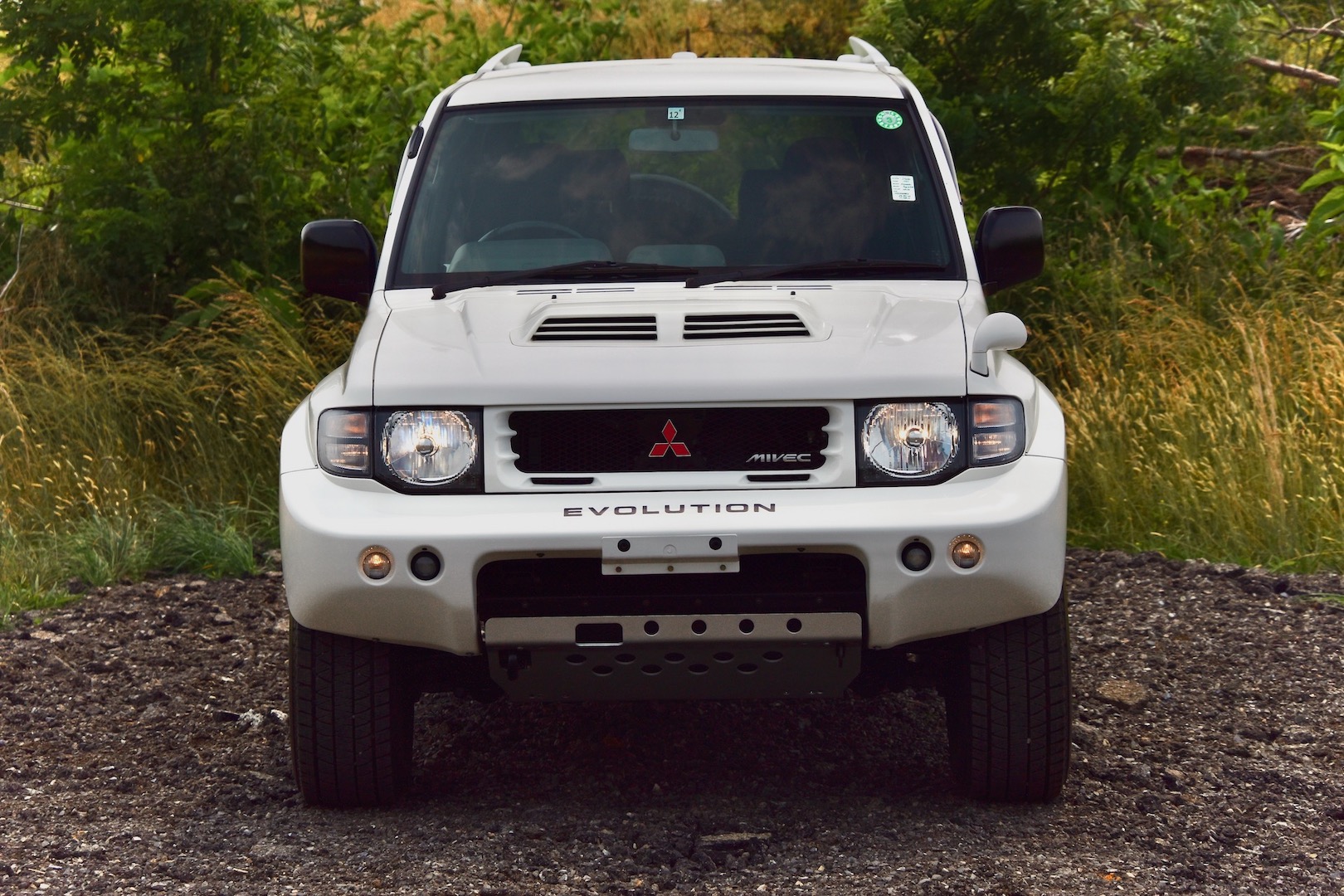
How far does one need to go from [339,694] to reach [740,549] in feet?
3.67

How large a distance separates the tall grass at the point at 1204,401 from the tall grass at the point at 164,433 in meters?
4.00

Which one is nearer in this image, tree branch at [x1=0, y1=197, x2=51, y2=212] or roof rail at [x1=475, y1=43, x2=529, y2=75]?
roof rail at [x1=475, y1=43, x2=529, y2=75]

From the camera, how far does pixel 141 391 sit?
855 centimetres

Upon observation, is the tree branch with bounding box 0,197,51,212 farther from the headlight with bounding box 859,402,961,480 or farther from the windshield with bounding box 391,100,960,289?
the headlight with bounding box 859,402,961,480

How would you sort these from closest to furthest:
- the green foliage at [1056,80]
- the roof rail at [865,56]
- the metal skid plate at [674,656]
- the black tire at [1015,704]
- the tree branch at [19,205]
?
the metal skid plate at [674,656] → the black tire at [1015,704] → the roof rail at [865,56] → the green foliage at [1056,80] → the tree branch at [19,205]

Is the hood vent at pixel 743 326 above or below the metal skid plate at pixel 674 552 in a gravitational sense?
above

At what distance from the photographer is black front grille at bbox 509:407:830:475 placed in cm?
377

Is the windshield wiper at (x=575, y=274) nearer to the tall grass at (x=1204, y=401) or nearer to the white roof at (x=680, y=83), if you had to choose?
the white roof at (x=680, y=83)

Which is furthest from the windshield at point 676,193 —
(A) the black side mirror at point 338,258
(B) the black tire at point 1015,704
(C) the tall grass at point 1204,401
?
(C) the tall grass at point 1204,401

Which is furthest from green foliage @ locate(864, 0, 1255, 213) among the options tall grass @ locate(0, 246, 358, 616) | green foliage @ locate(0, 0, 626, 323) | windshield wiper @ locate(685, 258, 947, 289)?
windshield wiper @ locate(685, 258, 947, 289)

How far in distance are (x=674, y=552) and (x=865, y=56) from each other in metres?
3.00

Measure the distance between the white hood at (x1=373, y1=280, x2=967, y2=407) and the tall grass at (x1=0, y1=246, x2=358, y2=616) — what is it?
147 inches

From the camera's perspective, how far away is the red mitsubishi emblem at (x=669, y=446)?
12.4 ft

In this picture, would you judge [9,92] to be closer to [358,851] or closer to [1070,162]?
[1070,162]
